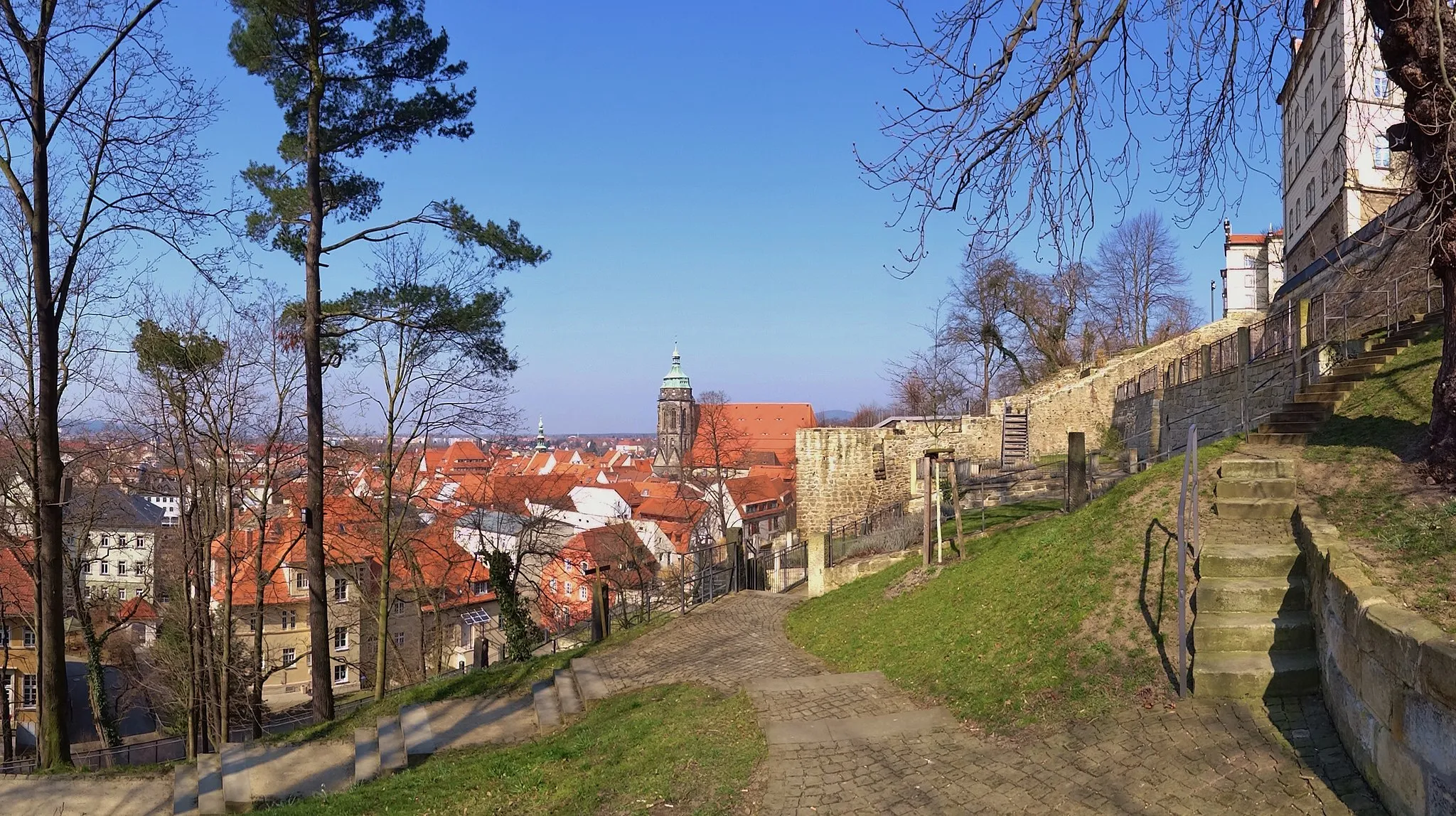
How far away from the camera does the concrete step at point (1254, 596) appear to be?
6164 mm

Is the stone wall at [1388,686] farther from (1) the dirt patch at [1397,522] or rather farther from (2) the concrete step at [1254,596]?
(2) the concrete step at [1254,596]

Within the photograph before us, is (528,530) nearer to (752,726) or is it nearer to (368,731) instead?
(368,731)

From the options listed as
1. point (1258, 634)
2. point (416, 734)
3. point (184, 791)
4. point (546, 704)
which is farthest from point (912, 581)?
point (184, 791)

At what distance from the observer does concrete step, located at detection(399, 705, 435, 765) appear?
8.56 metres

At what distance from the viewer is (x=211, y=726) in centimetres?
1919

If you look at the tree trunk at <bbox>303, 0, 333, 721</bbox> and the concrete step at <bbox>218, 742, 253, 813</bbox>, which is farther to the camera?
the tree trunk at <bbox>303, 0, 333, 721</bbox>

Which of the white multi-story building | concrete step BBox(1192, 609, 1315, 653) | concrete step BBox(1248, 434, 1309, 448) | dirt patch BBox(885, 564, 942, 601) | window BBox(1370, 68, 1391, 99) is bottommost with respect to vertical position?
dirt patch BBox(885, 564, 942, 601)

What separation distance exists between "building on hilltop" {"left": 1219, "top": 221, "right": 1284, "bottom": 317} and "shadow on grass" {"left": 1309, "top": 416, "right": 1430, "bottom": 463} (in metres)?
36.9

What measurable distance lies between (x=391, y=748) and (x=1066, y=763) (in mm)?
6594

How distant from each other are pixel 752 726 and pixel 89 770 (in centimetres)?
768

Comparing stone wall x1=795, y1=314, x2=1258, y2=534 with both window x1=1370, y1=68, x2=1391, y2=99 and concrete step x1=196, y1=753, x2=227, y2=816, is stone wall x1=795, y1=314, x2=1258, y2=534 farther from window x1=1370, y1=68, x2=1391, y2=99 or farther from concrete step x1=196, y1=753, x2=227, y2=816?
concrete step x1=196, y1=753, x2=227, y2=816

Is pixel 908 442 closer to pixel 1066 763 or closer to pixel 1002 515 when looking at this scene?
pixel 1002 515

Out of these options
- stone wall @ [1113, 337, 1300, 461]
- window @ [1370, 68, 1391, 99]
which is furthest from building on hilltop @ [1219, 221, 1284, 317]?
stone wall @ [1113, 337, 1300, 461]

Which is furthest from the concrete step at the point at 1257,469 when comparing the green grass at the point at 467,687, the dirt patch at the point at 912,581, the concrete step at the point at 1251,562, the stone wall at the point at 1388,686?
the green grass at the point at 467,687
